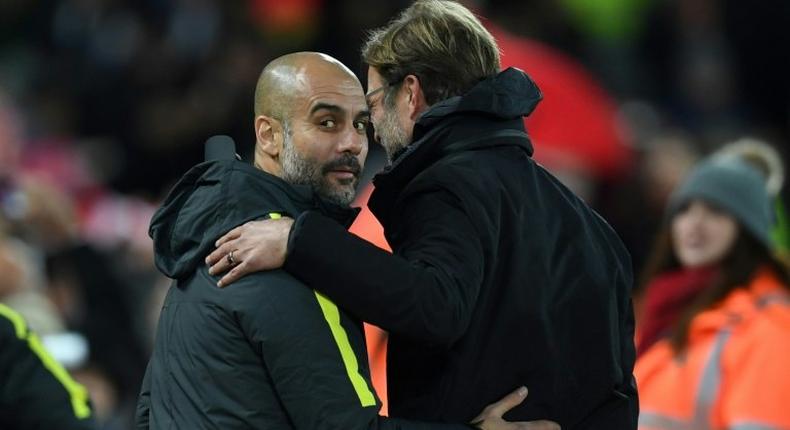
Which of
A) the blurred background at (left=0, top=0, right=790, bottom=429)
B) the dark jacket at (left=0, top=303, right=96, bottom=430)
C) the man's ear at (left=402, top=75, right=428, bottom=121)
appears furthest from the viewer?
the blurred background at (left=0, top=0, right=790, bottom=429)

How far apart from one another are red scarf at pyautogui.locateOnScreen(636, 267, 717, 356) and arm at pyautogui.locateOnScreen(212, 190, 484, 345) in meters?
2.33

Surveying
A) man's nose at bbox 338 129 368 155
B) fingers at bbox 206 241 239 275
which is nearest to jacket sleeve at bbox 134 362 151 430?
fingers at bbox 206 241 239 275

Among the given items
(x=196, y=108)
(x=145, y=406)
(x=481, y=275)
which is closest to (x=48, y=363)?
(x=145, y=406)

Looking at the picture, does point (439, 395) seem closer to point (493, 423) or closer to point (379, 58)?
point (493, 423)

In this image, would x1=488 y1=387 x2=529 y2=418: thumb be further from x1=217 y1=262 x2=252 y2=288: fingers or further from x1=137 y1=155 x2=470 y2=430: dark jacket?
x1=217 y1=262 x2=252 y2=288: fingers

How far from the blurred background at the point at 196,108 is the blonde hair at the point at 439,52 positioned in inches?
97.3

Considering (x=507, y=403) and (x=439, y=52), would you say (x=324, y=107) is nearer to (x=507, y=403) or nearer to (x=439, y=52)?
(x=439, y=52)

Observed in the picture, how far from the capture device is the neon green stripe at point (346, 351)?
11.0ft

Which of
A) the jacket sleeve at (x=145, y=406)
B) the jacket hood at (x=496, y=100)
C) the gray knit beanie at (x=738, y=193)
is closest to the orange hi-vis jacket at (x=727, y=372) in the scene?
the gray knit beanie at (x=738, y=193)

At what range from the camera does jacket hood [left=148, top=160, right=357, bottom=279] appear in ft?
11.3

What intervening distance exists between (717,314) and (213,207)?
2.49m

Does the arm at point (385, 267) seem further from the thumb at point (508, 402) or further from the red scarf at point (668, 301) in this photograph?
the red scarf at point (668, 301)

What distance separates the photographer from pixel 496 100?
3.57 m

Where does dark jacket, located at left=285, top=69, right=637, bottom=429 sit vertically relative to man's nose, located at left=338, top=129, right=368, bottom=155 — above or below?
below
